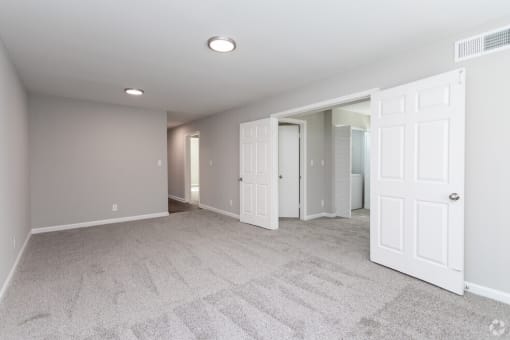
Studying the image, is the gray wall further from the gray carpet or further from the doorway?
the gray carpet

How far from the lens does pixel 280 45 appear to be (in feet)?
8.68

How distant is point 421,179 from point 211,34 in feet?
A: 8.30

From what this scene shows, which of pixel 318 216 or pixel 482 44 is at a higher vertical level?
pixel 482 44

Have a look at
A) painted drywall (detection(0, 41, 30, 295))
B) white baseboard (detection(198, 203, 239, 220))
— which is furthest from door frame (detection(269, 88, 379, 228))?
painted drywall (detection(0, 41, 30, 295))

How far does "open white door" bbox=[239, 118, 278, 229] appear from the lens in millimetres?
4535

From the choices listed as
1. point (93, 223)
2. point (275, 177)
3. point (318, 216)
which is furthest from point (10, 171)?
point (318, 216)

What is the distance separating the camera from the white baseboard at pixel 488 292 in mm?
2161

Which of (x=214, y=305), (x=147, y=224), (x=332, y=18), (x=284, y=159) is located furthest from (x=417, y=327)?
(x=147, y=224)

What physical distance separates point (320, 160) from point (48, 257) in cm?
499

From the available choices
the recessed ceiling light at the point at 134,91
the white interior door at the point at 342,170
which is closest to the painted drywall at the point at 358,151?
the white interior door at the point at 342,170

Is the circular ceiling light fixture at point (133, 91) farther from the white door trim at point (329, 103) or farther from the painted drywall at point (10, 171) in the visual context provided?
the white door trim at point (329, 103)

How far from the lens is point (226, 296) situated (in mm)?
2281

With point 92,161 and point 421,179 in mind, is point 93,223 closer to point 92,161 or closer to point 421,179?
point 92,161

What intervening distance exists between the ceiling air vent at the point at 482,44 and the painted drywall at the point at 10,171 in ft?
14.4
